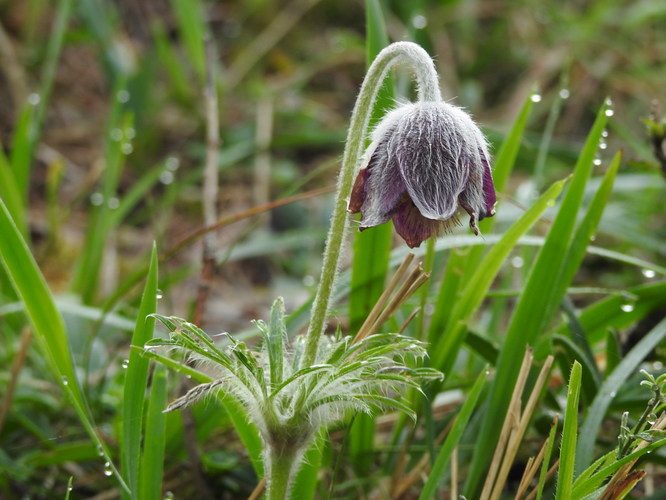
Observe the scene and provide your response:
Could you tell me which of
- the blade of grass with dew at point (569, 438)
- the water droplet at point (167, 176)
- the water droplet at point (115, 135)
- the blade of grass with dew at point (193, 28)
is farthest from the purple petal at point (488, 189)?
the blade of grass with dew at point (193, 28)

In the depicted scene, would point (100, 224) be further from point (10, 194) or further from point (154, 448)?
point (154, 448)

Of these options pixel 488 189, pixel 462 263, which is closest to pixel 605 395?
pixel 462 263

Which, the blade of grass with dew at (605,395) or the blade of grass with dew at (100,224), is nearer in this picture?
the blade of grass with dew at (605,395)

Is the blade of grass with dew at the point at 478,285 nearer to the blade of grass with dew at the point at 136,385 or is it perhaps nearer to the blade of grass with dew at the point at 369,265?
the blade of grass with dew at the point at 369,265

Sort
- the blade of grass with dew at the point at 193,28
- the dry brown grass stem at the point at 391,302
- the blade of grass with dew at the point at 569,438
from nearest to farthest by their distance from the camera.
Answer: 1. the blade of grass with dew at the point at 569,438
2. the dry brown grass stem at the point at 391,302
3. the blade of grass with dew at the point at 193,28

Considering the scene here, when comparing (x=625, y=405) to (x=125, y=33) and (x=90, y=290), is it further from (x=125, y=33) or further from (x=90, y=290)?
(x=125, y=33)

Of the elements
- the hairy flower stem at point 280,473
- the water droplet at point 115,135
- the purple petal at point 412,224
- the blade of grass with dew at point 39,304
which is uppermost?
the water droplet at point 115,135

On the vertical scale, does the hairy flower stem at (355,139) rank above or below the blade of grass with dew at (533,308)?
above
